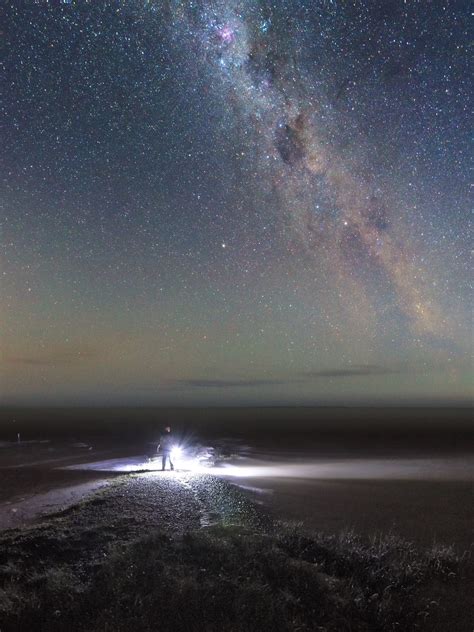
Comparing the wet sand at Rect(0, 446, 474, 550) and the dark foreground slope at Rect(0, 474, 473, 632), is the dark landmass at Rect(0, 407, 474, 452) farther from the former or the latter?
the dark foreground slope at Rect(0, 474, 473, 632)

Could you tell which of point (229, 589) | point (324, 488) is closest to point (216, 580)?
point (229, 589)

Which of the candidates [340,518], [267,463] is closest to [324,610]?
[340,518]

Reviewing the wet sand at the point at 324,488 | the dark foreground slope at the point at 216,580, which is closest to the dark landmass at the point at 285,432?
the wet sand at the point at 324,488

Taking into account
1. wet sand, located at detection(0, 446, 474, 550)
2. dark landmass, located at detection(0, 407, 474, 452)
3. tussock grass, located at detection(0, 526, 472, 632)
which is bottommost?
dark landmass, located at detection(0, 407, 474, 452)

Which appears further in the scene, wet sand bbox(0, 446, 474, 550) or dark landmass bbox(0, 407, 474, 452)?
dark landmass bbox(0, 407, 474, 452)

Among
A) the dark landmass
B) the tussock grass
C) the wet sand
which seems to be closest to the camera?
the tussock grass

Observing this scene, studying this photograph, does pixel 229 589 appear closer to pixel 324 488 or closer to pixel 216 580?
pixel 216 580

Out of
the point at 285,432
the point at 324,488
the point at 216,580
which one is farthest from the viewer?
the point at 285,432

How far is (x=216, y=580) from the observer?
8352 millimetres

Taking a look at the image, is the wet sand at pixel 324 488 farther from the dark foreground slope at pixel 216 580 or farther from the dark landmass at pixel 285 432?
the dark landmass at pixel 285 432

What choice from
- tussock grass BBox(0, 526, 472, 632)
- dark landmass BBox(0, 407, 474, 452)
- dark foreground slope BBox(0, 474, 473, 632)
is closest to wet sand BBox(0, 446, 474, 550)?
dark foreground slope BBox(0, 474, 473, 632)

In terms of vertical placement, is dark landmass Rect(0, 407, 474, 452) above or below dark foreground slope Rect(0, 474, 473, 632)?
below

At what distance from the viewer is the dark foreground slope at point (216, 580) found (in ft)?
24.3

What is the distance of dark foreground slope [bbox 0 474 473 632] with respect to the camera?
7.41 m
